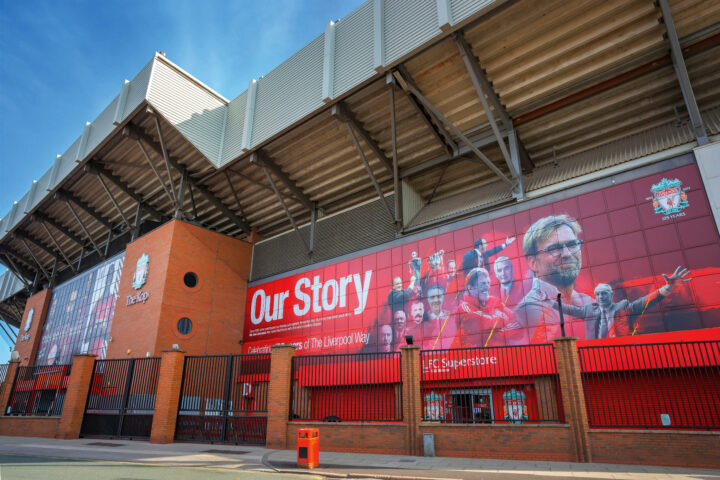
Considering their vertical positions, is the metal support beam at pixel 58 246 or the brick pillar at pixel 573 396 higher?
the metal support beam at pixel 58 246

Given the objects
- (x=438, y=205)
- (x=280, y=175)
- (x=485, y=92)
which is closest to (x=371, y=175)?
(x=438, y=205)

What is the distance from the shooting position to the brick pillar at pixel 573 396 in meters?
10.4

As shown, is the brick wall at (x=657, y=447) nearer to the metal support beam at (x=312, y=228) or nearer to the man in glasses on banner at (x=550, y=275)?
the man in glasses on banner at (x=550, y=275)

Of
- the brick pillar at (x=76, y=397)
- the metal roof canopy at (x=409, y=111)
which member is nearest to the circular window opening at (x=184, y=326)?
the metal roof canopy at (x=409, y=111)

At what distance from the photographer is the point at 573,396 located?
1071cm

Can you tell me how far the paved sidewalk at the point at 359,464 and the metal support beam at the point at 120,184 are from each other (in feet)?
65.7

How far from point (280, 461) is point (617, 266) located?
1296cm

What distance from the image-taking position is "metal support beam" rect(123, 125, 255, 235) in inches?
1013

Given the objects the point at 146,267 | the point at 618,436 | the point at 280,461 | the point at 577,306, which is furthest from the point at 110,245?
the point at 618,436

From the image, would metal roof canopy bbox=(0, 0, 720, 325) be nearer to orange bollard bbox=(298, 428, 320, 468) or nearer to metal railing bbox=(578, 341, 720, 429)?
metal railing bbox=(578, 341, 720, 429)

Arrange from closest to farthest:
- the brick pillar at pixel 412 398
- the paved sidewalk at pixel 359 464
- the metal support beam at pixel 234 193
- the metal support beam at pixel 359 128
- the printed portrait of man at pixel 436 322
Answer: the paved sidewalk at pixel 359 464, the brick pillar at pixel 412 398, the printed portrait of man at pixel 436 322, the metal support beam at pixel 359 128, the metal support beam at pixel 234 193

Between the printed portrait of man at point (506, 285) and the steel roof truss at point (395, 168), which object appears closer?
the printed portrait of man at point (506, 285)

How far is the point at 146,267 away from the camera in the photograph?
28.0 metres

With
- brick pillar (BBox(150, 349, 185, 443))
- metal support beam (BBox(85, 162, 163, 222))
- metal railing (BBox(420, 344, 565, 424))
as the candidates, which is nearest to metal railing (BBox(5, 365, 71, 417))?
brick pillar (BBox(150, 349, 185, 443))
